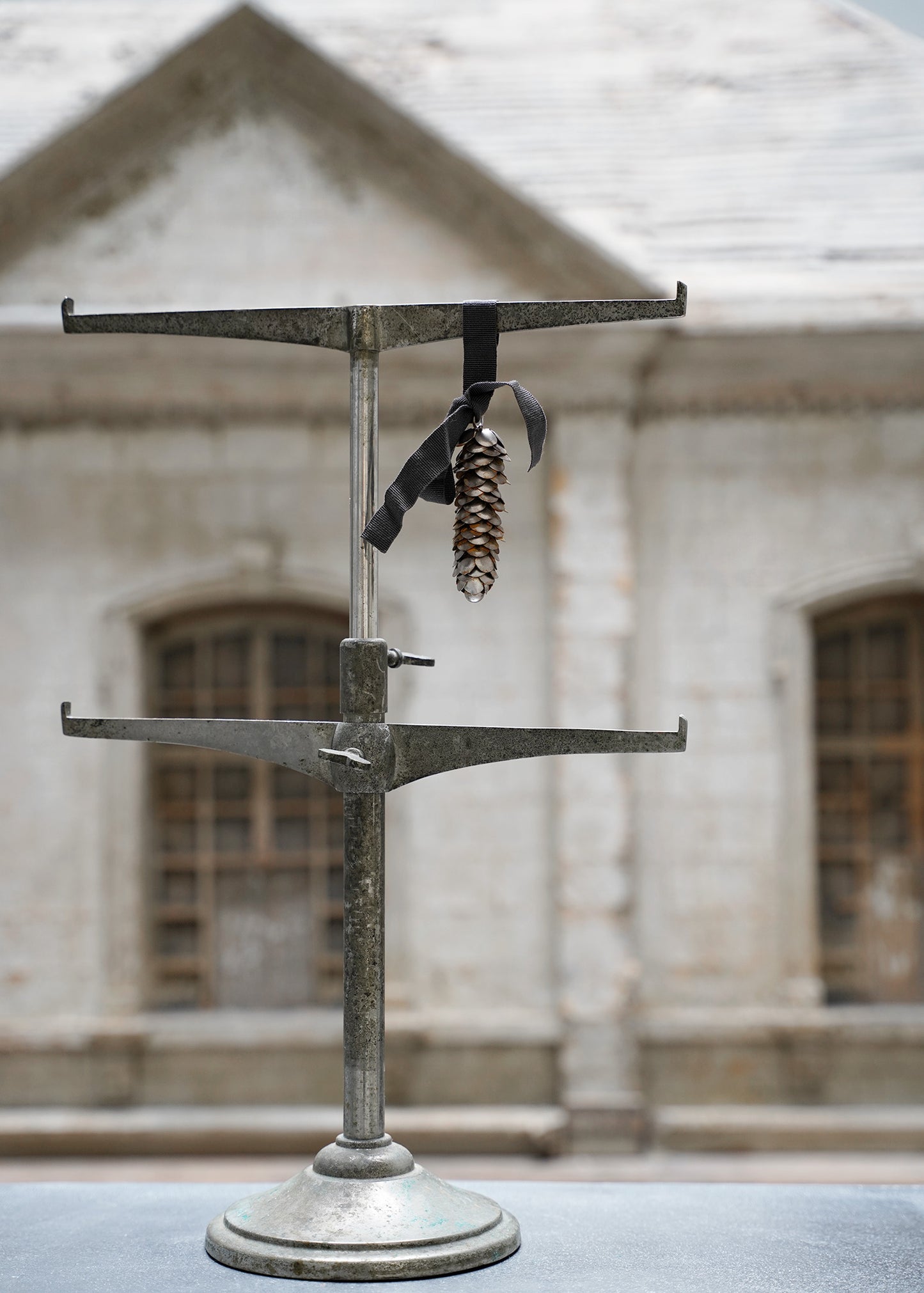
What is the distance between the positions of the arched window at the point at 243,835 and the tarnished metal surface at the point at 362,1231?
21.1 feet

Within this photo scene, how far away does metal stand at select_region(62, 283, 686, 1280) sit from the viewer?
1.99m

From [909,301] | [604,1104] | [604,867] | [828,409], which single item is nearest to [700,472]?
[828,409]

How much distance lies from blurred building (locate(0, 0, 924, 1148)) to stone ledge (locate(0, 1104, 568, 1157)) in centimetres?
6

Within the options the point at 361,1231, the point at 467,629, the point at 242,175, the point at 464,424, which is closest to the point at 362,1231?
the point at 361,1231

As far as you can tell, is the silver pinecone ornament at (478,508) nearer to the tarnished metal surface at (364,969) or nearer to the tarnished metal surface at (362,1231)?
the tarnished metal surface at (364,969)

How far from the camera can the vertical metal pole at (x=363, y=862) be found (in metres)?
2.08

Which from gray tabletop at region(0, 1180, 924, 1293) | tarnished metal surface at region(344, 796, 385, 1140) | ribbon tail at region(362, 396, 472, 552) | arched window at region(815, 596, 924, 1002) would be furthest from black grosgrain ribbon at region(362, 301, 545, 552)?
arched window at region(815, 596, 924, 1002)

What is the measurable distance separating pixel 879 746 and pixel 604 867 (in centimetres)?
191

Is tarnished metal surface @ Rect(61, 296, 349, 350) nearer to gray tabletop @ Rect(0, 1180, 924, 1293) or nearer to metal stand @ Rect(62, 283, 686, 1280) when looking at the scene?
metal stand @ Rect(62, 283, 686, 1280)

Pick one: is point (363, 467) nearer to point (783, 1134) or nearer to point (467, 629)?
point (467, 629)

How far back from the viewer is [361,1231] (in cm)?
193

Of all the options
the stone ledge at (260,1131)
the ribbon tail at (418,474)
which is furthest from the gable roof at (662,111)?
the ribbon tail at (418,474)

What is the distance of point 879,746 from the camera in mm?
8539

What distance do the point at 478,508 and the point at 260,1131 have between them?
6590 millimetres
